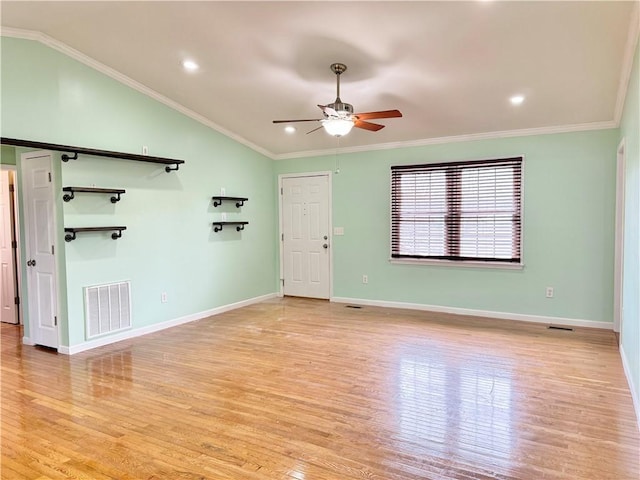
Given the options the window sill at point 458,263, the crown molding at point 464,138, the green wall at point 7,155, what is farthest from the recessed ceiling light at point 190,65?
the window sill at point 458,263

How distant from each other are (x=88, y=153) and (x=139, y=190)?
757 mm

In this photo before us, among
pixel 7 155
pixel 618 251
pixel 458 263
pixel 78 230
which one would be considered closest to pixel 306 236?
pixel 458 263

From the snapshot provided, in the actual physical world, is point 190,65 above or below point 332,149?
above

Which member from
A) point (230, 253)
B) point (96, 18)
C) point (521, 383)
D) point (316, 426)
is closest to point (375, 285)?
point (230, 253)

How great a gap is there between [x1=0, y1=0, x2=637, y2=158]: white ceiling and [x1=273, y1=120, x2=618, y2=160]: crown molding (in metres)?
0.04

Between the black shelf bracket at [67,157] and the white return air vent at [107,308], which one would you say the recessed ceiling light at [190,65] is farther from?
the white return air vent at [107,308]

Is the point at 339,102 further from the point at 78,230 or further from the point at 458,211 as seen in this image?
the point at 78,230

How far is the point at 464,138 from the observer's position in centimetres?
575

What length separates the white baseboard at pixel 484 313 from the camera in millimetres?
5160

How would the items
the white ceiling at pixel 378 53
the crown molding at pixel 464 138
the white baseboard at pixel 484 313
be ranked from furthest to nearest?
the white baseboard at pixel 484 313
the crown molding at pixel 464 138
the white ceiling at pixel 378 53

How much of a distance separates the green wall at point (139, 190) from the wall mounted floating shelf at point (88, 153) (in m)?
0.10

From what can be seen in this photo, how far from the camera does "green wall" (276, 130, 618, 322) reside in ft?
16.5

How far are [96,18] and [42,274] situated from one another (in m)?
2.65

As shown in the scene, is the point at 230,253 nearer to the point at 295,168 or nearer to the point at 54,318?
the point at 295,168
